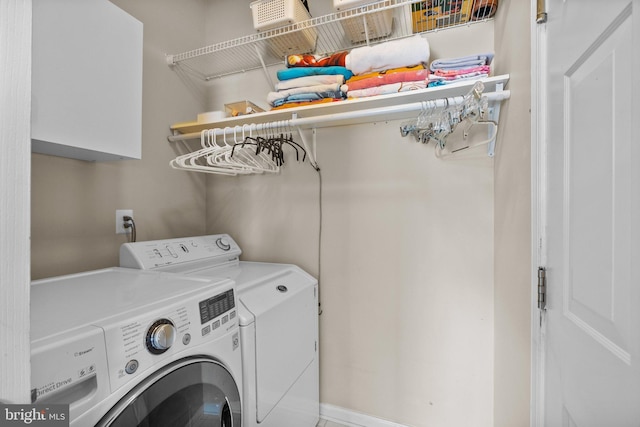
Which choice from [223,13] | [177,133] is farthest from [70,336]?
[223,13]

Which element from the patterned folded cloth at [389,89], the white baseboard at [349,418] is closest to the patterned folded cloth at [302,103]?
the patterned folded cloth at [389,89]

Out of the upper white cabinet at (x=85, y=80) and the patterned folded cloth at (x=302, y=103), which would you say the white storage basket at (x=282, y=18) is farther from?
the upper white cabinet at (x=85, y=80)

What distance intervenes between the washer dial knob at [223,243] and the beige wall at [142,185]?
0.31 m

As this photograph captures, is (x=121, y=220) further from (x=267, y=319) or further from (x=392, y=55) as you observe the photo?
(x=392, y=55)

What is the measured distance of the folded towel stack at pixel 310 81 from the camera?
1.50m

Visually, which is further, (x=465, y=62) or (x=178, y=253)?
(x=178, y=253)

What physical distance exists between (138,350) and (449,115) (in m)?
1.34

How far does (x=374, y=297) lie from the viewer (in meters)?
1.70

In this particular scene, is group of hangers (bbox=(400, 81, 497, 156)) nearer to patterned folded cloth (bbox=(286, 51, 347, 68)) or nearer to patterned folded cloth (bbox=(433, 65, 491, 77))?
patterned folded cloth (bbox=(433, 65, 491, 77))

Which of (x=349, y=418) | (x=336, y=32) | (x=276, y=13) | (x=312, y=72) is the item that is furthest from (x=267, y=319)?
(x=336, y=32)

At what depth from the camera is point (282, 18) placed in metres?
1.46

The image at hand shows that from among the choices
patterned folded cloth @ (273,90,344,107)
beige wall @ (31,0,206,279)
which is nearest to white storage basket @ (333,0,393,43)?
patterned folded cloth @ (273,90,344,107)

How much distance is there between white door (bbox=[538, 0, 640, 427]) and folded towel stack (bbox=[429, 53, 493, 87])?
0.44 metres

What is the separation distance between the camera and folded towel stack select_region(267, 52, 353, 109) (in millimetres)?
1495
